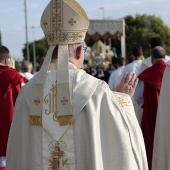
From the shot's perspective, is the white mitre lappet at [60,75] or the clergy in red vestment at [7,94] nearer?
the white mitre lappet at [60,75]

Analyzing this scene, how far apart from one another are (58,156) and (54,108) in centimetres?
34

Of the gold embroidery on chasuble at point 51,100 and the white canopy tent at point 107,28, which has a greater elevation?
the white canopy tent at point 107,28

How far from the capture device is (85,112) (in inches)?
146

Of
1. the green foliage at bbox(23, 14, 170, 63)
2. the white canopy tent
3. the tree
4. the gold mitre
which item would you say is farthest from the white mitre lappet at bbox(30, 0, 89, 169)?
the tree

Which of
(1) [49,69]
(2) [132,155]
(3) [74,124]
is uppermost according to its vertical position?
(1) [49,69]

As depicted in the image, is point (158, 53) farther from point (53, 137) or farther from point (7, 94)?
point (53, 137)

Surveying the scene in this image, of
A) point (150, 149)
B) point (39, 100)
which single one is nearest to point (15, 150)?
point (39, 100)

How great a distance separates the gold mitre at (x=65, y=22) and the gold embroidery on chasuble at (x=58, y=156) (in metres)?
0.72

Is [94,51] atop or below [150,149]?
atop

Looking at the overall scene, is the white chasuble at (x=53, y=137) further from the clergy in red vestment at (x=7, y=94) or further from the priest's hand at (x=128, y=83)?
the clergy in red vestment at (x=7, y=94)

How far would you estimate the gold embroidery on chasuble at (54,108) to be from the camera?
3711mm

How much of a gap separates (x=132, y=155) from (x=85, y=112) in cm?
45

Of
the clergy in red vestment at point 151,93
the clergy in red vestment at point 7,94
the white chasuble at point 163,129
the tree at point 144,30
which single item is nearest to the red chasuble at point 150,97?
the clergy in red vestment at point 151,93

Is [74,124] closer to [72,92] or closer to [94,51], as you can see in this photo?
[72,92]
